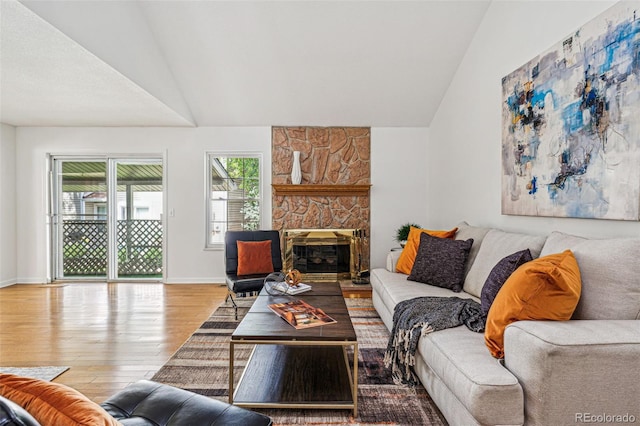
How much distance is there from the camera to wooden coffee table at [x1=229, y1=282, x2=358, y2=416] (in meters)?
1.98

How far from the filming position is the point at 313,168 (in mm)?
5387

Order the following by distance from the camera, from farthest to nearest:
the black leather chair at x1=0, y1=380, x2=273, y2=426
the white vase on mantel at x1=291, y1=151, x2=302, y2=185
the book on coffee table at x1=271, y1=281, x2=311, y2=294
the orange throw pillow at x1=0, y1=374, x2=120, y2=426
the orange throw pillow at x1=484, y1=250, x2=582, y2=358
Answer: the white vase on mantel at x1=291, y1=151, x2=302, y2=185 < the book on coffee table at x1=271, y1=281, x2=311, y2=294 < the orange throw pillow at x1=484, y1=250, x2=582, y2=358 < the black leather chair at x1=0, y1=380, x2=273, y2=426 < the orange throw pillow at x1=0, y1=374, x2=120, y2=426

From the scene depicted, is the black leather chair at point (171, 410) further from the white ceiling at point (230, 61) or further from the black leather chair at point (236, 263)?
the white ceiling at point (230, 61)

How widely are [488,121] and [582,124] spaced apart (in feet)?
4.35

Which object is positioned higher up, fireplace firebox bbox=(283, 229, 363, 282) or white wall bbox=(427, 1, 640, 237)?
white wall bbox=(427, 1, 640, 237)

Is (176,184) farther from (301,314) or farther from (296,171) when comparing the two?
(301,314)

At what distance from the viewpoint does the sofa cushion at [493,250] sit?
242 cm

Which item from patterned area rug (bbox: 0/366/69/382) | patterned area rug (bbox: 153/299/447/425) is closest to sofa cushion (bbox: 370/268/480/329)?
patterned area rug (bbox: 153/299/447/425)

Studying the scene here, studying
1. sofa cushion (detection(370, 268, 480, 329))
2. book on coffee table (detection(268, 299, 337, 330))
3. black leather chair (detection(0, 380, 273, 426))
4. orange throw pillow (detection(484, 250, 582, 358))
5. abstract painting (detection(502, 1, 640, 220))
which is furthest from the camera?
sofa cushion (detection(370, 268, 480, 329))

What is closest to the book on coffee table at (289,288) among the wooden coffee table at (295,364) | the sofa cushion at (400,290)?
the wooden coffee table at (295,364)

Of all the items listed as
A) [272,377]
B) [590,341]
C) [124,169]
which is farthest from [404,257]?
[124,169]

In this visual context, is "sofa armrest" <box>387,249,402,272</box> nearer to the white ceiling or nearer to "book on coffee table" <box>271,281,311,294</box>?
"book on coffee table" <box>271,281,311,294</box>

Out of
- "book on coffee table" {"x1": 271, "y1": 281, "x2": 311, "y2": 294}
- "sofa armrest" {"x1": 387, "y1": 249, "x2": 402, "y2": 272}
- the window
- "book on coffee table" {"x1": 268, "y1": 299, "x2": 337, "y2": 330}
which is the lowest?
"book on coffee table" {"x1": 268, "y1": 299, "x2": 337, "y2": 330}

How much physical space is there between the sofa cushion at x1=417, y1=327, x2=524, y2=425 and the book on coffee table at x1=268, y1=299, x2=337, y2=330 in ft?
2.23
